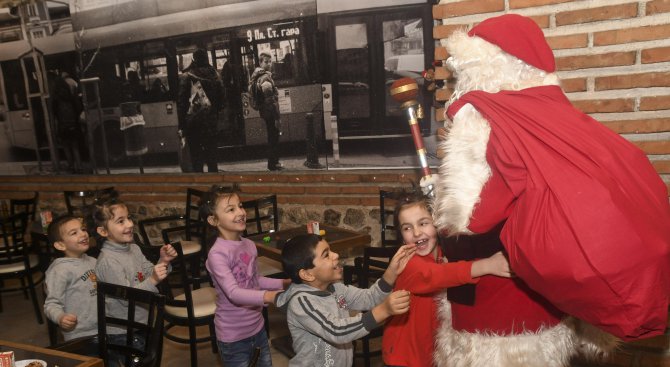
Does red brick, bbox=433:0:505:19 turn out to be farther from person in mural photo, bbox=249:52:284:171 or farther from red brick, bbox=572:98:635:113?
person in mural photo, bbox=249:52:284:171

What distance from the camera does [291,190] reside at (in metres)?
5.28

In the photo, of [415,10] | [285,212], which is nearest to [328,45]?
[415,10]

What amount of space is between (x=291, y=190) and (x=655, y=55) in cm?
356

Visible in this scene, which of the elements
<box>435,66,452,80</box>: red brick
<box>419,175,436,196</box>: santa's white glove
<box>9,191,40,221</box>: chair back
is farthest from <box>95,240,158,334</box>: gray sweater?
<box>9,191,40,221</box>: chair back

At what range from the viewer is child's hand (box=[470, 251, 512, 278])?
1679 mm

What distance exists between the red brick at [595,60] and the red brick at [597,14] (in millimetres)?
140

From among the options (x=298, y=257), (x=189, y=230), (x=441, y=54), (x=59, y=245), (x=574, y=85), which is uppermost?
(x=441, y=54)

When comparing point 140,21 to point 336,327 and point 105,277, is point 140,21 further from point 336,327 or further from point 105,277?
point 336,327

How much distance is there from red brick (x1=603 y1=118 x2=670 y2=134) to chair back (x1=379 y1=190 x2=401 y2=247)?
188cm

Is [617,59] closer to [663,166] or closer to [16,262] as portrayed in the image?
[663,166]

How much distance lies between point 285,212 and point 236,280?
2642mm

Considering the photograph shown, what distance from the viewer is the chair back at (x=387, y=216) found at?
170 inches

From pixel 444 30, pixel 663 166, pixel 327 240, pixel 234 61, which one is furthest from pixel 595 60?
pixel 234 61

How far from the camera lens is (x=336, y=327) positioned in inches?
77.5
